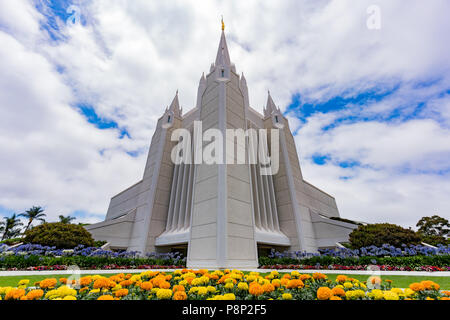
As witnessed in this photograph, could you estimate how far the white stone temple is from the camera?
14.7m

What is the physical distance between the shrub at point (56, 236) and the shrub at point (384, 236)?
70.3 feet

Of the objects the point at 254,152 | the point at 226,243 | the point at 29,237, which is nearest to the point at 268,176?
the point at 254,152

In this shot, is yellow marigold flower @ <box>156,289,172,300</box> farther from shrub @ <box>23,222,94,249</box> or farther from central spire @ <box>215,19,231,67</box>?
central spire @ <box>215,19,231,67</box>

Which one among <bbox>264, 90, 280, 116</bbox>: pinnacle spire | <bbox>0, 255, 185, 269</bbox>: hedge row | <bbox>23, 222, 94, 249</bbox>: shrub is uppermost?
<bbox>264, 90, 280, 116</bbox>: pinnacle spire

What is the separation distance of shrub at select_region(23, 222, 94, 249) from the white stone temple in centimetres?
546

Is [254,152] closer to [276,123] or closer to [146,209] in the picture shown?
[276,123]

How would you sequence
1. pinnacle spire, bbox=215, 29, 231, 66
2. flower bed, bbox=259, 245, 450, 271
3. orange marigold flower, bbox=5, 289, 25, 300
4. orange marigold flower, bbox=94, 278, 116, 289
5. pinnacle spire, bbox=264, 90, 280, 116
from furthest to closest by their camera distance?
pinnacle spire, bbox=264, 90, 280, 116, pinnacle spire, bbox=215, 29, 231, 66, flower bed, bbox=259, 245, 450, 271, orange marigold flower, bbox=94, 278, 116, 289, orange marigold flower, bbox=5, 289, 25, 300

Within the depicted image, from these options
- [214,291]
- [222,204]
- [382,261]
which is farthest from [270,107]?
[214,291]

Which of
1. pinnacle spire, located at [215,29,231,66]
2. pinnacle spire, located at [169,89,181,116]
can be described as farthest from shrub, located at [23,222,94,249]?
pinnacle spire, located at [215,29,231,66]

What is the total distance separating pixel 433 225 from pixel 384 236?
3318 cm

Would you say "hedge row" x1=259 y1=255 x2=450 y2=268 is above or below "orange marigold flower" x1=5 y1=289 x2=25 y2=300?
above

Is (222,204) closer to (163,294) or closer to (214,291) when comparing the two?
(214,291)

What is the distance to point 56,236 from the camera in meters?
14.8
